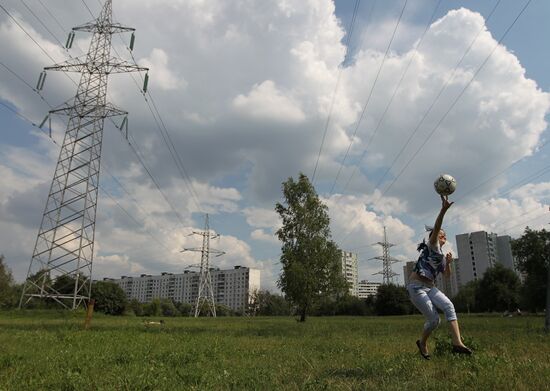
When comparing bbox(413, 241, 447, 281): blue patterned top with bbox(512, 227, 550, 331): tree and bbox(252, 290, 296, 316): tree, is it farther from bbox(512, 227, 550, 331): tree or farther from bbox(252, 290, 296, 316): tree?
bbox(252, 290, 296, 316): tree

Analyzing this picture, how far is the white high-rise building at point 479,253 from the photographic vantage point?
153000 mm

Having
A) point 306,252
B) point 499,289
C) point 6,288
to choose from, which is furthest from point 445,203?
point 499,289

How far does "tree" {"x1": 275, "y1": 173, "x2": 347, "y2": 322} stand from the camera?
139 ft

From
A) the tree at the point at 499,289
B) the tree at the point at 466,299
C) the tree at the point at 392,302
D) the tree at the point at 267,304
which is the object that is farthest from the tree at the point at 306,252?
the tree at the point at 267,304

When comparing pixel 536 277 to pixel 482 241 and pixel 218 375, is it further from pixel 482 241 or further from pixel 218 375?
pixel 482 241

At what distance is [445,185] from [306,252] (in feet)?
118

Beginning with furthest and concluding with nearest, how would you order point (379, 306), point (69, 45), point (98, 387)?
1. point (379, 306)
2. point (69, 45)
3. point (98, 387)

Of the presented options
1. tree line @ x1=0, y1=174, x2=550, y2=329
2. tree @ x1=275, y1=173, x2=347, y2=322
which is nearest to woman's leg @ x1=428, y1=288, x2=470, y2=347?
tree line @ x1=0, y1=174, x2=550, y2=329

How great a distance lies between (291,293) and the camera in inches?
1678

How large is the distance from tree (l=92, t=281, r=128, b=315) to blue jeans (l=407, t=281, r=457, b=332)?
9020 cm

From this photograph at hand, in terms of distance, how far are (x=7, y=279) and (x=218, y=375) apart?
6733 centimetres

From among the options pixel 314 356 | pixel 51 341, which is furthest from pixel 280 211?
pixel 314 356

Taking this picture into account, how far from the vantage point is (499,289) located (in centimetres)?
8762

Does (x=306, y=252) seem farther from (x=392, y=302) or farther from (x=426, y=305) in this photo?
(x=392, y=302)
